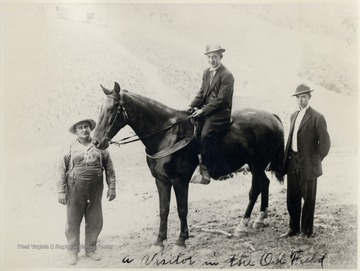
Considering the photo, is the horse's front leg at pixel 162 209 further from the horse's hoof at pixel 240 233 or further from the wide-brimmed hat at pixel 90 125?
the wide-brimmed hat at pixel 90 125

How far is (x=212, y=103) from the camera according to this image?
3965mm

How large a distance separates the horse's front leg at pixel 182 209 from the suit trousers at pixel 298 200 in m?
1.03

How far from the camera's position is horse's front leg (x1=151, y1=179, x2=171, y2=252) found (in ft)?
13.3

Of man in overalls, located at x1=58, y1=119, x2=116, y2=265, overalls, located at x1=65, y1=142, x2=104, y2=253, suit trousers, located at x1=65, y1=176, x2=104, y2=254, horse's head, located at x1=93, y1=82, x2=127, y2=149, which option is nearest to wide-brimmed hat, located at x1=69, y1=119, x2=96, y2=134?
man in overalls, located at x1=58, y1=119, x2=116, y2=265

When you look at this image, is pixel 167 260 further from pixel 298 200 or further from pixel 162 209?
pixel 298 200

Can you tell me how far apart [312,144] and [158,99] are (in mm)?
1607

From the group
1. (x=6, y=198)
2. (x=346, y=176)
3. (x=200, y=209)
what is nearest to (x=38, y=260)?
(x=6, y=198)

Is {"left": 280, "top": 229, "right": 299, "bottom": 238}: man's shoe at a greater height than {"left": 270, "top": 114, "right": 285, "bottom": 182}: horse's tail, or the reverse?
Result: {"left": 270, "top": 114, "right": 285, "bottom": 182}: horse's tail

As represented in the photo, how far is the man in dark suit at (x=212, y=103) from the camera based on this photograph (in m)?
3.96

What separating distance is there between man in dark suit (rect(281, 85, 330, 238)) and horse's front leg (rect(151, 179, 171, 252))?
3.89 ft

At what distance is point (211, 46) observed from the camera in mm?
4105

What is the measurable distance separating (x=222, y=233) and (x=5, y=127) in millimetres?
2508

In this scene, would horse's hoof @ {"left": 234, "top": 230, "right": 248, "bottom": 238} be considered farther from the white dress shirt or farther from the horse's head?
the horse's head

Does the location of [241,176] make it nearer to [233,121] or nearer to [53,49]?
[233,121]
